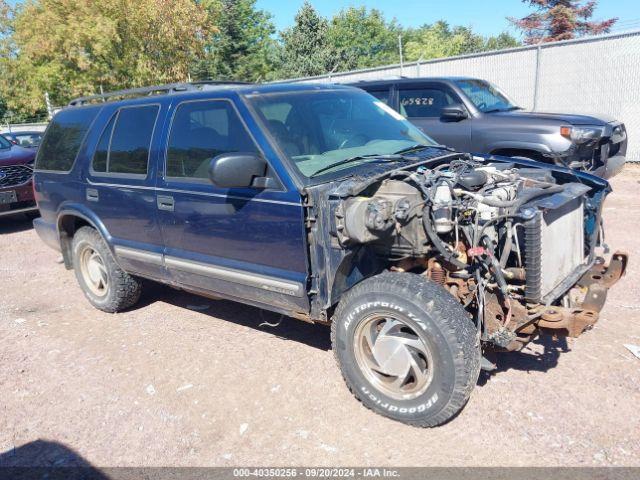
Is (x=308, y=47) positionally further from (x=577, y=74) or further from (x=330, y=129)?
(x=330, y=129)

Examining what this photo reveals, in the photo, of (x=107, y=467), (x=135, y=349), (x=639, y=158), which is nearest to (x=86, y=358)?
(x=135, y=349)

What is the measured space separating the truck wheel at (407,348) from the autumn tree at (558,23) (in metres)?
31.7

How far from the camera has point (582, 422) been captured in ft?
10.2

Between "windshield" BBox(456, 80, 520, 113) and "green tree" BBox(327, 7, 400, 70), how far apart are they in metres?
48.8

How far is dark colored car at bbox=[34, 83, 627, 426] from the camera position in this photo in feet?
10.0

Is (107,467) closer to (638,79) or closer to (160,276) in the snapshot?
(160,276)

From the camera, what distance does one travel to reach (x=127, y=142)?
15.0 feet

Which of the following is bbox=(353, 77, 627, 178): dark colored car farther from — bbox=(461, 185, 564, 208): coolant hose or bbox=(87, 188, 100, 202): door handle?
bbox=(87, 188, 100, 202): door handle

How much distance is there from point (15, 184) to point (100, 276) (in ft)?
16.8

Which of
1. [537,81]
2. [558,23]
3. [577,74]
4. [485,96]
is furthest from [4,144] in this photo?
[558,23]

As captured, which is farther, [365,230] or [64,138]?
[64,138]

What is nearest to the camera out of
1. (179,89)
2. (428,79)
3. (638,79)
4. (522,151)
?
(179,89)

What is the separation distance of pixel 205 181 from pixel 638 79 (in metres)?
11.5

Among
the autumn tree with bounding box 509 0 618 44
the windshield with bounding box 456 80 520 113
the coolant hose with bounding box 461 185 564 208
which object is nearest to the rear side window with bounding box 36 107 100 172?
the coolant hose with bounding box 461 185 564 208
